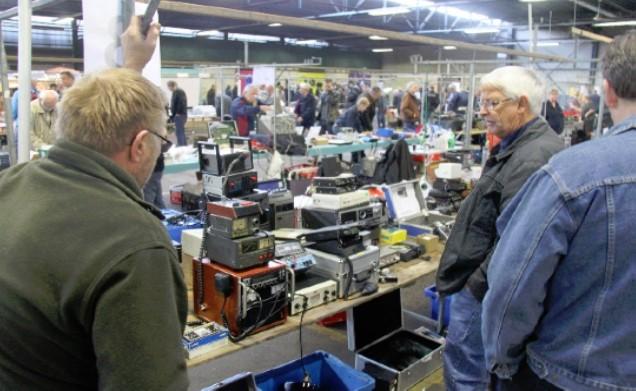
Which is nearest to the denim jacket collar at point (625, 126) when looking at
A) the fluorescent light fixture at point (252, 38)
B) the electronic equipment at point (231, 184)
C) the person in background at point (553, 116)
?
the electronic equipment at point (231, 184)

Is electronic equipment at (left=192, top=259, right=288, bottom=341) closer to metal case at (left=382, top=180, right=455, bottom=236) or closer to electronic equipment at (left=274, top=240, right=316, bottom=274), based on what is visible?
electronic equipment at (left=274, top=240, right=316, bottom=274)

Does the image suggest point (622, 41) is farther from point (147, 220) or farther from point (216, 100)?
point (216, 100)

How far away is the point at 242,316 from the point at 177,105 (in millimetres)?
8210

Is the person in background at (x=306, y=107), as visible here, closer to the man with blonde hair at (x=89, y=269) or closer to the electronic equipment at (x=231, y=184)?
the electronic equipment at (x=231, y=184)

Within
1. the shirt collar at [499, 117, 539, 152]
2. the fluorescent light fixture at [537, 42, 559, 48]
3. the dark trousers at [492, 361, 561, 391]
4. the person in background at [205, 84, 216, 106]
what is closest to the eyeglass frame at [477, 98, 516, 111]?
the shirt collar at [499, 117, 539, 152]

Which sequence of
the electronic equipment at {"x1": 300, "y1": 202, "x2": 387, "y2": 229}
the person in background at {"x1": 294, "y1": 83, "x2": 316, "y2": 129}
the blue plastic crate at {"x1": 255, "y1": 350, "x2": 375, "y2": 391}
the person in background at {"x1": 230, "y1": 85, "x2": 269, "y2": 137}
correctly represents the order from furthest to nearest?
the person in background at {"x1": 294, "y1": 83, "x2": 316, "y2": 129}
the person in background at {"x1": 230, "y1": 85, "x2": 269, "y2": 137}
the electronic equipment at {"x1": 300, "y1": 202, "x2": 387, "y2": 229}
the blue plastic crate at {"x1": 255, "y1": 350, "x2": 375, "y2": 391}

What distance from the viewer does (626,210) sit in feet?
3.46

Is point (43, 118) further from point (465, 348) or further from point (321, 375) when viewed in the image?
point (465, 348)

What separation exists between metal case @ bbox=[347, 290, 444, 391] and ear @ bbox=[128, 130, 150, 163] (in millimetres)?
1861

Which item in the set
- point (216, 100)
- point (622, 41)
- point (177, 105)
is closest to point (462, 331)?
point (622, 41)

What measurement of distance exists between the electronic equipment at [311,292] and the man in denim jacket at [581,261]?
97 cm

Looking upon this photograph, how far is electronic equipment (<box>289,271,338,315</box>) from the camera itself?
6.80 ft

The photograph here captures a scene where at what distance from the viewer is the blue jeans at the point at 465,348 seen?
200cm

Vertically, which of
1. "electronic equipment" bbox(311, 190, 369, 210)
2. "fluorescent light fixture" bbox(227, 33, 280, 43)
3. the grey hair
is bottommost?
"electronic equipment" bbox(311, 190, 369, 210)
